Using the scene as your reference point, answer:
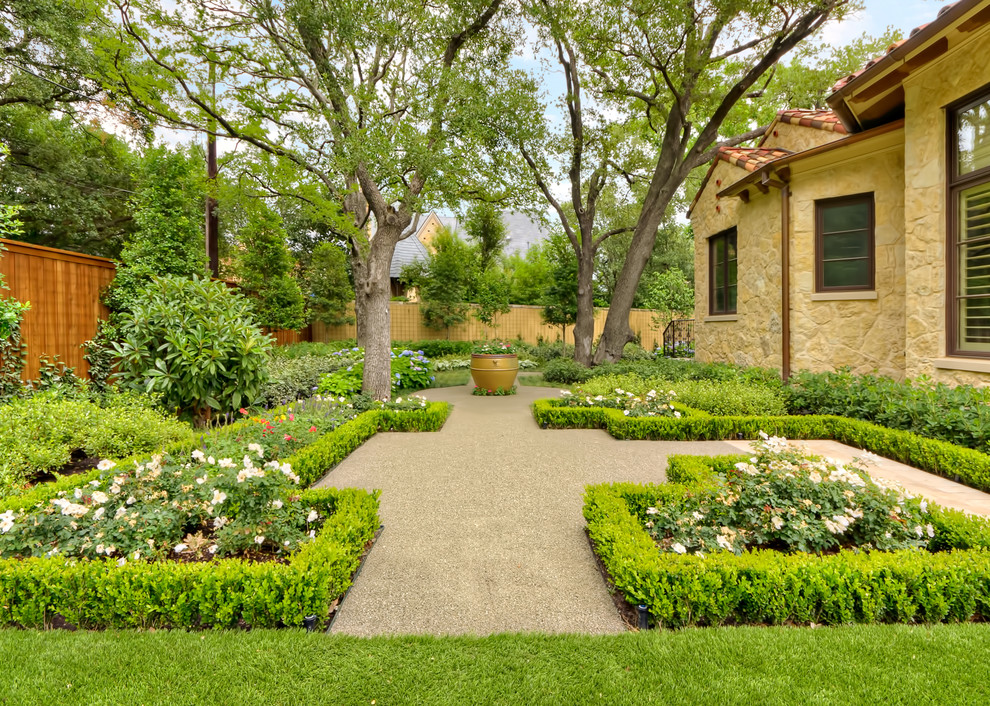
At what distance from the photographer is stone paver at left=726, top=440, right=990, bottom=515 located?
3457 mm

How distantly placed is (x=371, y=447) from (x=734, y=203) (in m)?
8.36

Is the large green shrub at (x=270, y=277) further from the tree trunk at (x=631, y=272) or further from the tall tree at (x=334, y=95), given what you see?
the tree trunk at (x=631, y=272)

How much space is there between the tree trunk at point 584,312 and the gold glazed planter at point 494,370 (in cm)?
381

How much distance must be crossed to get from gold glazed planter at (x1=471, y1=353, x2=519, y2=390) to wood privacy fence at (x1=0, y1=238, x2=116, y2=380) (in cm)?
638

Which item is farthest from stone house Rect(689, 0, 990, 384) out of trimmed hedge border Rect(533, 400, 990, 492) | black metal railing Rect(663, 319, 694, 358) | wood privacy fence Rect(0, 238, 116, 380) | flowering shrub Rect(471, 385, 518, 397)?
wood privacy fence Rect(0, 238, 116, 380)

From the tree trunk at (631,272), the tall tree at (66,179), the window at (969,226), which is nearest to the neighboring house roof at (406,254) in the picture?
the tall tree at (66,179)

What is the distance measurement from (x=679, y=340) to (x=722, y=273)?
8643 mm

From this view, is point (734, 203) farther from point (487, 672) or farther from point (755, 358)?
point (487, 672)

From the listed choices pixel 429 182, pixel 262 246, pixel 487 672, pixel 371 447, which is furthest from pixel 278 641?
pixel 262 246

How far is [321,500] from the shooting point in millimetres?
3322

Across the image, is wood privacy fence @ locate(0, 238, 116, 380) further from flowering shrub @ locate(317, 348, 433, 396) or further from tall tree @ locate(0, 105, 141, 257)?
tall tree @ locate(0, 105, 141, 257)

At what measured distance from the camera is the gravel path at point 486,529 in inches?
92.6

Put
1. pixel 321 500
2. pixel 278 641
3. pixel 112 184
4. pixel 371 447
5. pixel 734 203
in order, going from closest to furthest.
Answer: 1. pixel 278 641
2. pixel 321 500
3. pixel 371 447
4. pixel 734 203
5. pixel 112 184

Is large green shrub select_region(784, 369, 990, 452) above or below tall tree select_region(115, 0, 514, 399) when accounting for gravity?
below
